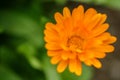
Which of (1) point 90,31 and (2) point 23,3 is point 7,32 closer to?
(2) point 23,3

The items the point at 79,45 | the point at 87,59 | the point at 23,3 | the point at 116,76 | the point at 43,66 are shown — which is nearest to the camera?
the point at 87,59

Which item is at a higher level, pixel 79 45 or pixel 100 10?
pixel 100 10

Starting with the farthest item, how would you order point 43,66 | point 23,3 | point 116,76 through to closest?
point 116,76
point 23,3
point 43,66

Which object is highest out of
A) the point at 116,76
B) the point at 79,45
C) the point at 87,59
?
the point at 116,76

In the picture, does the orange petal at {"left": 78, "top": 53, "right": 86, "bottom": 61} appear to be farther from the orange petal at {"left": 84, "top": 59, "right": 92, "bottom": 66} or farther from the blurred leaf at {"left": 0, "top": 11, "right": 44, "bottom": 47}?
the blurred leaf at {"left": 0, "top": 11, "right": 44, "bottom": 47}

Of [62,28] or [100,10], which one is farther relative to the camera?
[100,10]

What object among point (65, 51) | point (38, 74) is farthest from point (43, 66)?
point (65, 51)
